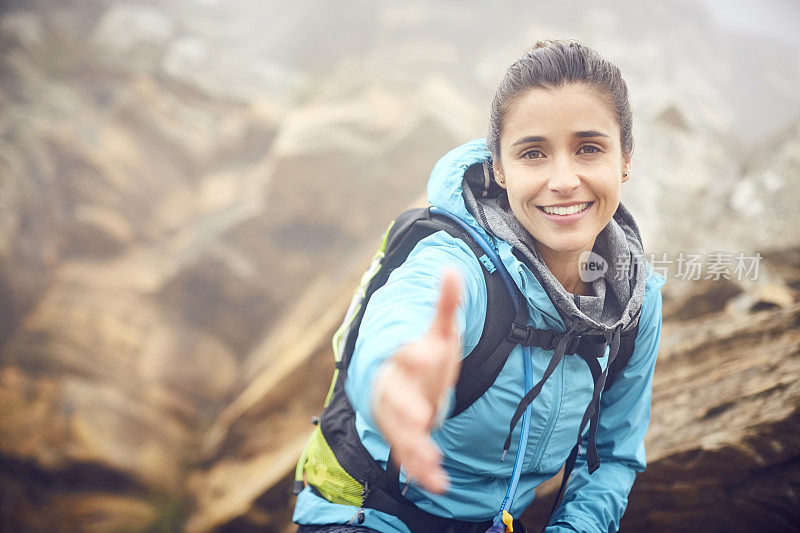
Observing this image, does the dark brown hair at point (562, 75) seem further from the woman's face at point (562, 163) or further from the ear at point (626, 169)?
the ear at point (626, 169)

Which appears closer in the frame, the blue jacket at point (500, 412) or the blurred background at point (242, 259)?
the blue jacket at point (500, 412)

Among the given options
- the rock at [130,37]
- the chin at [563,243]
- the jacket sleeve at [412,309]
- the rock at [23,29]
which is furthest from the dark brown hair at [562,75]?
the rock at [23,29]

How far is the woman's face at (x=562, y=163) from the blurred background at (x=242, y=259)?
25.6 inches

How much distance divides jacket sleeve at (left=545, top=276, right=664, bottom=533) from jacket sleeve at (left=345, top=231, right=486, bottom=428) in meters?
1.12

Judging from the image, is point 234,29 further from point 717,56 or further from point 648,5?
point 717,56

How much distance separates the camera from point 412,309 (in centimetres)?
124

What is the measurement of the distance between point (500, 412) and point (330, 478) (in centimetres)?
97

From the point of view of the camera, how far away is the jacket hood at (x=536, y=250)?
176 cm

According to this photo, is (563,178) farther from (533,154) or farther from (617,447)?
(617,447)

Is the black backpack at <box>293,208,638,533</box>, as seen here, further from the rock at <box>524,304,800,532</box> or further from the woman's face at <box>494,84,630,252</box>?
the rock at <box>524,304,800,532</box>

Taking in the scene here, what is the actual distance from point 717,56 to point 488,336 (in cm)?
2185

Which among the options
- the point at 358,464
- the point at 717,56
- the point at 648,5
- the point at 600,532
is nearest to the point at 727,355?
the point at 600,532

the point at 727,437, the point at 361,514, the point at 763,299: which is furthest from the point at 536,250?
the point at 763,299

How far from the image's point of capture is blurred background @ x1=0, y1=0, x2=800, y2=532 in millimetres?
3291
